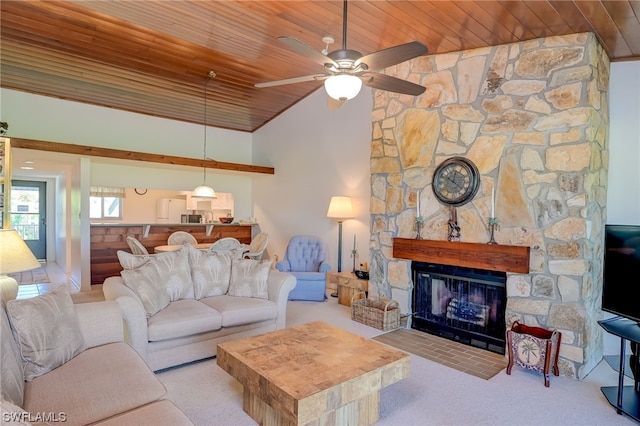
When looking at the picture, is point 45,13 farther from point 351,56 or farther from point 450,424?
point 450,424

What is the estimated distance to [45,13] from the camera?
3752 mm

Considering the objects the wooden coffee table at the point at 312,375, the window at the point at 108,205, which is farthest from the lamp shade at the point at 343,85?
the window at the point at 108,205

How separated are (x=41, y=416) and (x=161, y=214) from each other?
7393 mm

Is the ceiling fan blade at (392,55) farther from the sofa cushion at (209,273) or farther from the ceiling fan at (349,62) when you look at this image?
the sofa cushion at (209,273)

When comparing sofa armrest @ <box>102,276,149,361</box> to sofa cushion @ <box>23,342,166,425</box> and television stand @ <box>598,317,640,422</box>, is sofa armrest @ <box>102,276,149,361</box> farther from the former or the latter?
television stand @ <box>598,317,640,422</box>

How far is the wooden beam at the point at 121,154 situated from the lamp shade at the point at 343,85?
4374 mm

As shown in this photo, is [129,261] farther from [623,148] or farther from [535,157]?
[623,148]

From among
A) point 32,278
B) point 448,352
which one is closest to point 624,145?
point 448,352

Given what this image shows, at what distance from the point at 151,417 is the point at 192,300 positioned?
2.07 meters

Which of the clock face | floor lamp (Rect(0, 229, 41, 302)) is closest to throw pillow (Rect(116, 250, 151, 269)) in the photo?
floor lamp (Rect(0, 229, 41, 302))

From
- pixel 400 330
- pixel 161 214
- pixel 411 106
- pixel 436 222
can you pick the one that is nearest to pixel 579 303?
pixel 436 222

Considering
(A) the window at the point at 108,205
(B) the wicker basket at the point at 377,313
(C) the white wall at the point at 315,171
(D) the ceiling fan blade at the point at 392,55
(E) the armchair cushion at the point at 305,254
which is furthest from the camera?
(A) the window at the point at 108,205

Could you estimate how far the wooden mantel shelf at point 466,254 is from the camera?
11.4 ft

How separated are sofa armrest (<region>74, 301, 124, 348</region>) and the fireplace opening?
3.11 meters
